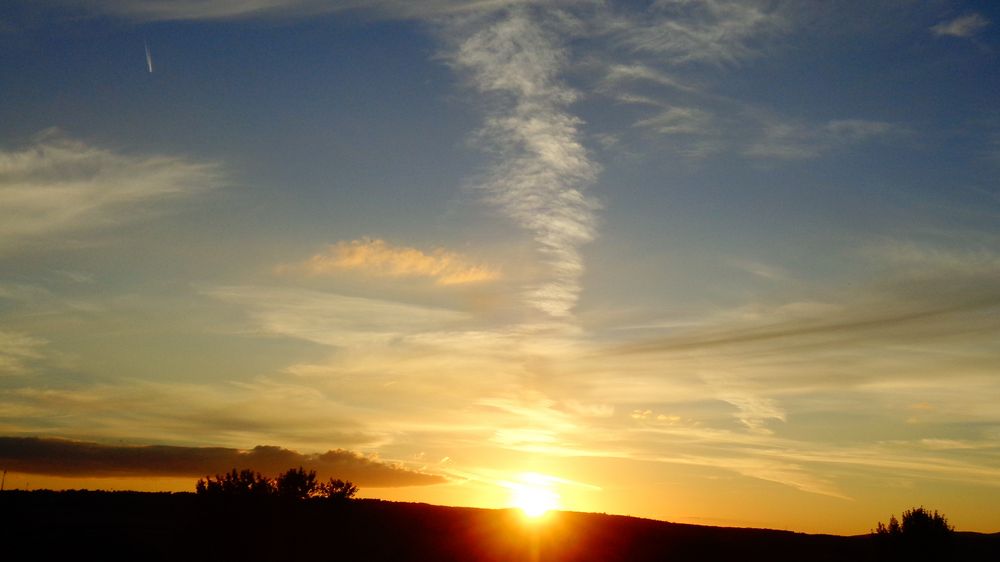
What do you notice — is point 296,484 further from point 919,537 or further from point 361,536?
point 919,537

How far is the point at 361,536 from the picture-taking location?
56406mm

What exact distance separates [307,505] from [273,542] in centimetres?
860

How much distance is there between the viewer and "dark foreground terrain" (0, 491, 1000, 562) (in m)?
45.9

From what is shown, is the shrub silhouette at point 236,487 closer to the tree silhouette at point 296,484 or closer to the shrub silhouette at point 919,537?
the tree silhouette at point 296,484

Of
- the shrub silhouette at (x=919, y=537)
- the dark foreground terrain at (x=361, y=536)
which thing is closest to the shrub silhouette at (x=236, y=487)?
the dark foreground terrain at (x=361, y=536)

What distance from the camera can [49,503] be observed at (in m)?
67.9

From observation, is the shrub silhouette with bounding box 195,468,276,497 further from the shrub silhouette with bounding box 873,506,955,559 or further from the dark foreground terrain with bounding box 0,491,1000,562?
the shrub silhouette with bounding box 873,506,955,559

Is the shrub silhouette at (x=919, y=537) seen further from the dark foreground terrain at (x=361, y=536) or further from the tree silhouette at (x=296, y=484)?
the tree silhouette at (x=296, y=484)

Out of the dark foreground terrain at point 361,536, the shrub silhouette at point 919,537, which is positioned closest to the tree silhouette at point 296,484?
the dark foreground terrain at point 361,536

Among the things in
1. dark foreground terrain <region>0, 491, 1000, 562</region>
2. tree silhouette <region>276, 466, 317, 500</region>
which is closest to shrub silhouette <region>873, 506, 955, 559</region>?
dark foreground terrain <region>0, 491, 1000, 562</region>

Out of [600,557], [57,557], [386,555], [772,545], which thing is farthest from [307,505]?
[772,545]

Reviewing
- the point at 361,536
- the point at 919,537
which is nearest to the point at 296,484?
the point at 361,536

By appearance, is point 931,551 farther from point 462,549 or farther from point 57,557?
point 57,557

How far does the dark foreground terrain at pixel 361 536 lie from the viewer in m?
45.9
